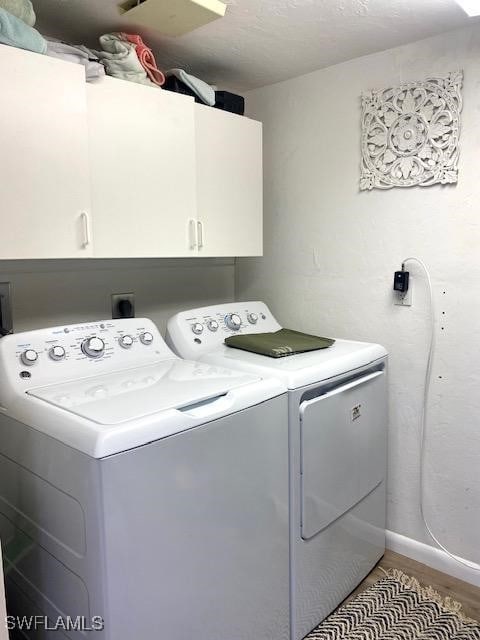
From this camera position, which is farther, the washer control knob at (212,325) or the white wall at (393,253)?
the washer control knob at (212,325)

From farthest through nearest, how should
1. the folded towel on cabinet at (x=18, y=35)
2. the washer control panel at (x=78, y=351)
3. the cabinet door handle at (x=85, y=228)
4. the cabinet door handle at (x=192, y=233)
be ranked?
the cabinet door handle at (x=192, y=233), the cabinet door handle at (x=85, y=228), the washer control panel at (x=78, y=351), the folded towel on cabinet at (x=18, y=35)

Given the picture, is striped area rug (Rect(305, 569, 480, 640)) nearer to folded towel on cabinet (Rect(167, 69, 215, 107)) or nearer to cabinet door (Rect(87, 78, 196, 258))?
cabinet door (Rect(87, 78, 196, 258))

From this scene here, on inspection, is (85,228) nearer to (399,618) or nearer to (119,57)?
(119,57)

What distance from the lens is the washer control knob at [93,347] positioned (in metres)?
1.65

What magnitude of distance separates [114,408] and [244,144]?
1402 mm

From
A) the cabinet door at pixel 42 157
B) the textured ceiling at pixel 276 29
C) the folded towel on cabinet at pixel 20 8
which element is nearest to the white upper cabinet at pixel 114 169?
the cabinet door at pixel 42 157

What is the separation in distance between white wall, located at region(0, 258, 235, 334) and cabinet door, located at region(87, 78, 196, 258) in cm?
38

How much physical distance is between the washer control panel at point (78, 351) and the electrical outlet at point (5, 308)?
0.30 meters

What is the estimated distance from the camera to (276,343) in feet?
6.38

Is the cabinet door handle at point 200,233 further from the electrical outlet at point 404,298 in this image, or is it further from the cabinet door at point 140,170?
the electrical outlet at point 404,298

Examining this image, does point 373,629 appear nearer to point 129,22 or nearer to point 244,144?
point 244,144

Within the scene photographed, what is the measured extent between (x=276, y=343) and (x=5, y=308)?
1026 millimetres

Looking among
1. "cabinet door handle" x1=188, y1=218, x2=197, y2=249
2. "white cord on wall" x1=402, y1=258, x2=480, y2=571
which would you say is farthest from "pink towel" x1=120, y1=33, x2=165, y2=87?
"white cord on wall" x1=402, y1=258, x2=480, y2=571

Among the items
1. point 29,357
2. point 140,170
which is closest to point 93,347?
point 29,357
